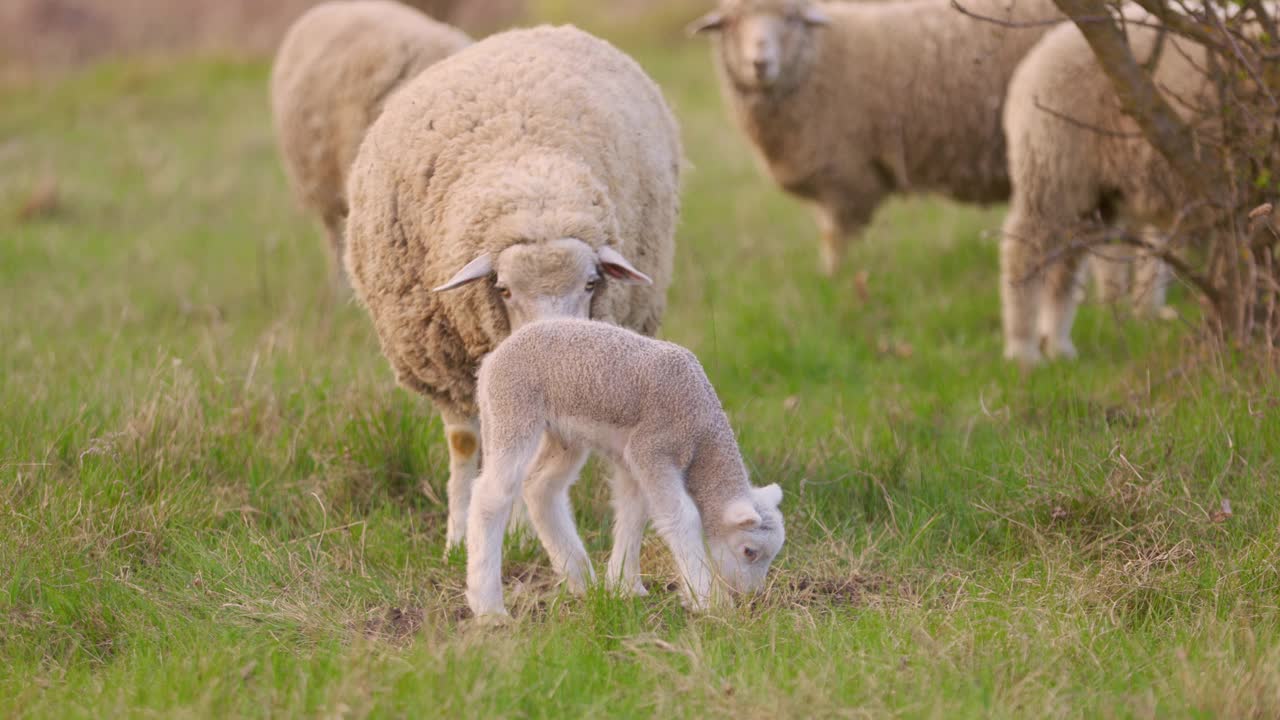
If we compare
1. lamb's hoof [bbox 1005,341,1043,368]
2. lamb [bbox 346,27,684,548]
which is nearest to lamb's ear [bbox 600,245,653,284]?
lamb [bbox 346,27,684,548]

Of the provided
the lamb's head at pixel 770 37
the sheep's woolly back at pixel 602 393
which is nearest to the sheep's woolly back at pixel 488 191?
the sheep's woolly back at pixel 602 393

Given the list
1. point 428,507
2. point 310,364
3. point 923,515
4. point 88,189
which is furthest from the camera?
point 88,189

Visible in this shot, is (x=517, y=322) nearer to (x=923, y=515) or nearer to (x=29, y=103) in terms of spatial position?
(x=923, y=515)

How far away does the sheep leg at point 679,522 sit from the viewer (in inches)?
130

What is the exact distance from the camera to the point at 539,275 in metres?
3.61

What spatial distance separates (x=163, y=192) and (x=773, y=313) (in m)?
6.13

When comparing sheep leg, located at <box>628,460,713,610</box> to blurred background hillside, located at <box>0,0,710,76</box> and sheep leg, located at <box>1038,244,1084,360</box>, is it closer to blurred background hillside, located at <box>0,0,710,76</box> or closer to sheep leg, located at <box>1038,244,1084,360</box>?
sheep leg, located at <box>1038,244,1084,360</box>

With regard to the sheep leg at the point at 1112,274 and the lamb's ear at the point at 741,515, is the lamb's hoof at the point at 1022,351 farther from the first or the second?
the lamb's ear at the point at 741,515

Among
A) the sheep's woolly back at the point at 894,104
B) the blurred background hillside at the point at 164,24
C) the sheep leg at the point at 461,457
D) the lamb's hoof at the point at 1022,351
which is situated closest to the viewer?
the sheep leg at the point at 461,457

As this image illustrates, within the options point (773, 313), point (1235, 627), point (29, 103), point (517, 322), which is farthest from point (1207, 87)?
point (29, 103)

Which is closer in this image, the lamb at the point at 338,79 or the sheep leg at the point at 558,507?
the sheep leg at the point at 558,507

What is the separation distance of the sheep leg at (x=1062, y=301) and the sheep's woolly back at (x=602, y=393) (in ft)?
10.1

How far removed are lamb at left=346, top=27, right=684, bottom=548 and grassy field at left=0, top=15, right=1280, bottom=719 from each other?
1.53 feet

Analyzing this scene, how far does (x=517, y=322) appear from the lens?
3691mm
